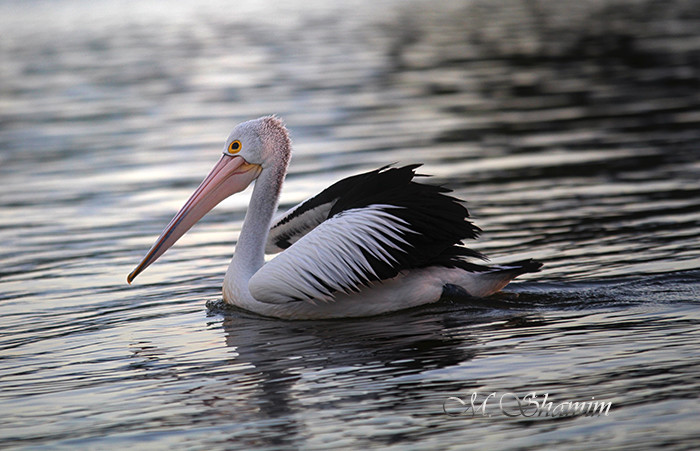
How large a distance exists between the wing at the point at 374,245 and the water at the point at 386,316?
0.27m

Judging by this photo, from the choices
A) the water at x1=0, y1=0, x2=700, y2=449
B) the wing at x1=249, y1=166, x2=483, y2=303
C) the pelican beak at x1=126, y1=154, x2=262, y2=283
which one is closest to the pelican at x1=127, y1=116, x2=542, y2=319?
the wing at x1=249, y1=166, x2=483, y2=303

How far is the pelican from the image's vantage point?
5.90 metres

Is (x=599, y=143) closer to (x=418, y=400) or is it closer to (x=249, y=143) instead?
(x=249, y=143)

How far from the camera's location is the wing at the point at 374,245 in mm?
5887

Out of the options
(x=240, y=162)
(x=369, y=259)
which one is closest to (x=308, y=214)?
(x=240, y=162)

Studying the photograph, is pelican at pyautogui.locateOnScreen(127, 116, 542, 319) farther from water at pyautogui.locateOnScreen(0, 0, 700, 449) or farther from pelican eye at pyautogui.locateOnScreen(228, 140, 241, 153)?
pelican eye at pyautogui.locateOnScreen(228, 140, 241, 153)

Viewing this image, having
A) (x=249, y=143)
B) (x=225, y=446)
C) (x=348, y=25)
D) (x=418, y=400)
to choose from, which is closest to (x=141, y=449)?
(x=225, y=446)

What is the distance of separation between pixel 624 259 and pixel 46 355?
3458mm

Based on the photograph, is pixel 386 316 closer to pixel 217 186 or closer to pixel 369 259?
pixel 369 259

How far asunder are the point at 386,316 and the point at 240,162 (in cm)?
139

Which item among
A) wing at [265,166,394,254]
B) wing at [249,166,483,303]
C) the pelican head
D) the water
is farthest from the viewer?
the pelican head

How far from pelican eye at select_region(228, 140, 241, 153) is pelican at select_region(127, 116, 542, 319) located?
0.54 metres

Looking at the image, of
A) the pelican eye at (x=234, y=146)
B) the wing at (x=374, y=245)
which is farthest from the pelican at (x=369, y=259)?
the pelican eye at (x=234, y=146)

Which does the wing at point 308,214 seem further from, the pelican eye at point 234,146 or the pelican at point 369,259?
the pelican eye at point 234,146
